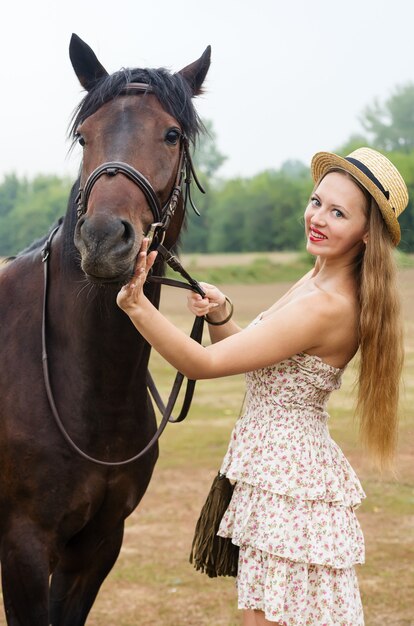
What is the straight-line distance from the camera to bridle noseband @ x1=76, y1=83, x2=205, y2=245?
250 centimetres

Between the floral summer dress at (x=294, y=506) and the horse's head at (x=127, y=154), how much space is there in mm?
714

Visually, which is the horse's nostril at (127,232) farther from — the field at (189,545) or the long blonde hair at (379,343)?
the field at (189,545)

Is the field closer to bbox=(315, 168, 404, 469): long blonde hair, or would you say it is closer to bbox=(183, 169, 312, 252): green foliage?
bbox=(315, 168, 404, 469): long blonde hair

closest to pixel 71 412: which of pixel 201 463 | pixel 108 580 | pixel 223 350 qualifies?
pixel 223 350

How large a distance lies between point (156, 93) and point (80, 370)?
3.34 ft

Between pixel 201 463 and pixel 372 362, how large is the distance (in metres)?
5.61

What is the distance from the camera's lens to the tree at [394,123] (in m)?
69.4

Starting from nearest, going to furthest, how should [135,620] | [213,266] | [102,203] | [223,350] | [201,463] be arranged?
[102,203]
[223,350]
[135,620]
[201,463]
[213,266]

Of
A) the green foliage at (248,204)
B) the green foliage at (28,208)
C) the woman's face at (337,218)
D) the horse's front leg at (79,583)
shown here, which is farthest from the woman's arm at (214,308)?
the green foliage at (248,204)

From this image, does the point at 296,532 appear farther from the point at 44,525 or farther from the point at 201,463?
the point at 201,463

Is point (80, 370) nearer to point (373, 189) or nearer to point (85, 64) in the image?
point (85, 64)

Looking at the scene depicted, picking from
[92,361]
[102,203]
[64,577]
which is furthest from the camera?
[64,577]

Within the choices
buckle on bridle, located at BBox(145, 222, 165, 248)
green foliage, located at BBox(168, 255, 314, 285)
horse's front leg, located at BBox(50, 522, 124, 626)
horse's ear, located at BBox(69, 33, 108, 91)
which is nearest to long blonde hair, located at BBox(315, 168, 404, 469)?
buckle on bridle, located at BBox(145, 222, 165, 248)

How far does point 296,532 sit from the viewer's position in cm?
260
